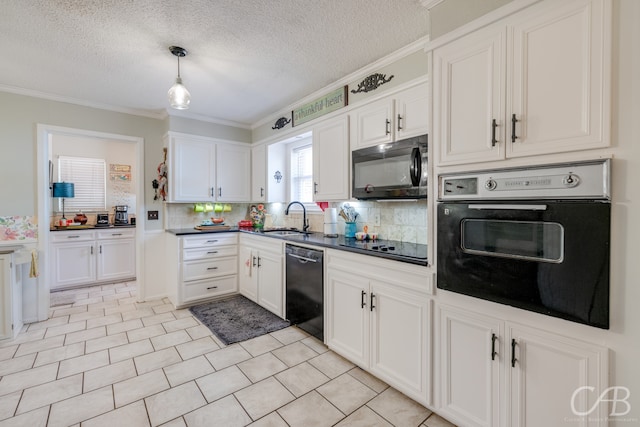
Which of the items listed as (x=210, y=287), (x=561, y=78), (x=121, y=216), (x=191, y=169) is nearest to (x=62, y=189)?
(x=121, y=216)

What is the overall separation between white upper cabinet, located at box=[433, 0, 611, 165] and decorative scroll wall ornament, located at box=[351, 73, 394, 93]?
0.76 meters

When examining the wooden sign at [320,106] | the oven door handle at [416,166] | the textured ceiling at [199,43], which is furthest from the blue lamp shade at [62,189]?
the oven door handle at [416,166]

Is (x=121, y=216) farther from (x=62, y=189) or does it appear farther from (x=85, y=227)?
(x=62, y=189)

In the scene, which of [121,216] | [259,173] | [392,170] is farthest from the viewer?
[121,216]

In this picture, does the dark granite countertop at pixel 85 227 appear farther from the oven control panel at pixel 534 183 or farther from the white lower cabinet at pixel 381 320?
the oven control panel at pixel 534 183

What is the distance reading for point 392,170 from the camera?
226 cm

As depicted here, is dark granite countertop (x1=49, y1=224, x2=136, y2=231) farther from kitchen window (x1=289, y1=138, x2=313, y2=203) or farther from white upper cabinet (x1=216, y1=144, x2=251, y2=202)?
kitchen window (x1=289, y1=138, x2=313, y2=203)

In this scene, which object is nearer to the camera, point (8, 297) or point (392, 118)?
point (392, 118)

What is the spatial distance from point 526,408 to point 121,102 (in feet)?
15.0

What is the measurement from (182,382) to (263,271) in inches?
58.1

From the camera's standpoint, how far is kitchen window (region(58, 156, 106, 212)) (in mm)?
4723

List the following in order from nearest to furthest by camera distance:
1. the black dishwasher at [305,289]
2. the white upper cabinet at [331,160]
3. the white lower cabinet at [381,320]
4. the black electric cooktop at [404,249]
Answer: the white lower cabinet at [381,320]
the black electric cooktop at [404,249]
the black dishwasher at [305,289]
the white upper cabinet at [331,160]

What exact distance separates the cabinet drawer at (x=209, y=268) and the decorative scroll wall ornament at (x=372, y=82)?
2707mm

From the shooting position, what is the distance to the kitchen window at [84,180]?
4.72 metres
